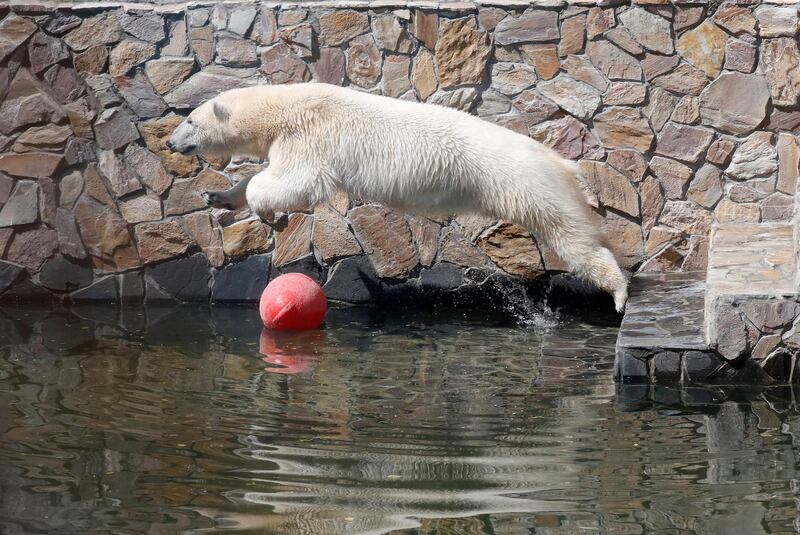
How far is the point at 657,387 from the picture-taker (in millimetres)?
4840

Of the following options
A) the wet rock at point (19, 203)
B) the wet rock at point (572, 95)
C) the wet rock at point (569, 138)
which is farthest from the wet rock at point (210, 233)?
the wet rock at point (572, 95)

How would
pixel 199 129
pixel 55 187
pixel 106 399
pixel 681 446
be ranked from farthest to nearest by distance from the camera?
pixel 55 187, pixel 199 129, pixel 106 399, pixel 681 446

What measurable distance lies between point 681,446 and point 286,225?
3.83 meters

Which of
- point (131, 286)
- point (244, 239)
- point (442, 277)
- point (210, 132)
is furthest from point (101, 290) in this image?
point (442, 277)

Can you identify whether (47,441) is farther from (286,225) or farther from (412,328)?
(286,225)

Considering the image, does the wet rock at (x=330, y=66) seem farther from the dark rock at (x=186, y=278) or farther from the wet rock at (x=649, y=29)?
the wet rock at (x=649, y=29)

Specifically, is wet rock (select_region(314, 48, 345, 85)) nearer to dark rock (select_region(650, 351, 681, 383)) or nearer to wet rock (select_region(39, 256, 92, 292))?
wet rock (select_region(39, 256, 92, 292))

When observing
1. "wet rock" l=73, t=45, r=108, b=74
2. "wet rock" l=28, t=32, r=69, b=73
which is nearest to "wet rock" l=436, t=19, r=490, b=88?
"wet rock" l=73, t=45, r=108, b=74

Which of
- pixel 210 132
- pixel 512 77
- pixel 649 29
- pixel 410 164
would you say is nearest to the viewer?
pixel 410 164

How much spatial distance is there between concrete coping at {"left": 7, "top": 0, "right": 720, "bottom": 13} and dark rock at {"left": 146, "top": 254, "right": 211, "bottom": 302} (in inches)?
61.9

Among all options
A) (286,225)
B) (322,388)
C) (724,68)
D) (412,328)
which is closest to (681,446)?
(322,388)

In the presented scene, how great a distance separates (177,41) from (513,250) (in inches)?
96.4

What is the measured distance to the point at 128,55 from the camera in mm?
7199

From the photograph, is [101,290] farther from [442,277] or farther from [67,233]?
[442,277]
